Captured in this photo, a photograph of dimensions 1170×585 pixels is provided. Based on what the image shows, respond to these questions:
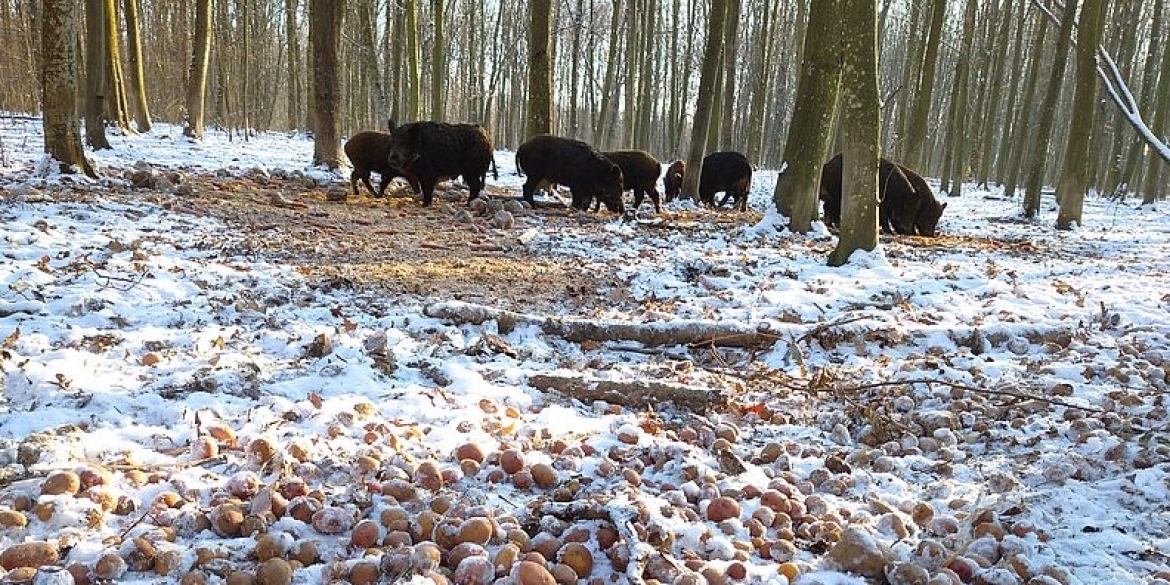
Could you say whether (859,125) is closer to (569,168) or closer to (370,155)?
(569,168)

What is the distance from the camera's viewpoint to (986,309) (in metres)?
5.92

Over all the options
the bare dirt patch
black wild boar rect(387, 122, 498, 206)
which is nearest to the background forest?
black wild boar rect(387, 122, 498, 206)

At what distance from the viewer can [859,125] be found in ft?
24.2

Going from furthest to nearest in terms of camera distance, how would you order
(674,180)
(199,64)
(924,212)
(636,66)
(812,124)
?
(636,66)
(199,64)
(674,180)
(924,212)
(812,124)

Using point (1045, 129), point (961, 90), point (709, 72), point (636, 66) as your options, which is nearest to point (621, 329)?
point (709, 72)

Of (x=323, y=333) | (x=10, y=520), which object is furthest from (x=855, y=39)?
(x=10, y=520)

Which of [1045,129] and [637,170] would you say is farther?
[1045,129]

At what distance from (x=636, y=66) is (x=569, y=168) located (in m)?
25.2

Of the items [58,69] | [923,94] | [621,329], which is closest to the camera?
[621,329]

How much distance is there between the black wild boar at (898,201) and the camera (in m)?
12.1

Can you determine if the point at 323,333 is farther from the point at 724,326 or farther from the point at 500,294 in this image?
the point at 724,326

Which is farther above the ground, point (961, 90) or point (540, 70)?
point (961, 90)

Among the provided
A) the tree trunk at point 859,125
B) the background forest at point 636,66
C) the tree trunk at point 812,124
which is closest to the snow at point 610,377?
the tree trunk at point 859,125

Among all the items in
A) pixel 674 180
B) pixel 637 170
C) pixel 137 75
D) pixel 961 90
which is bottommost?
pixel 674 180
